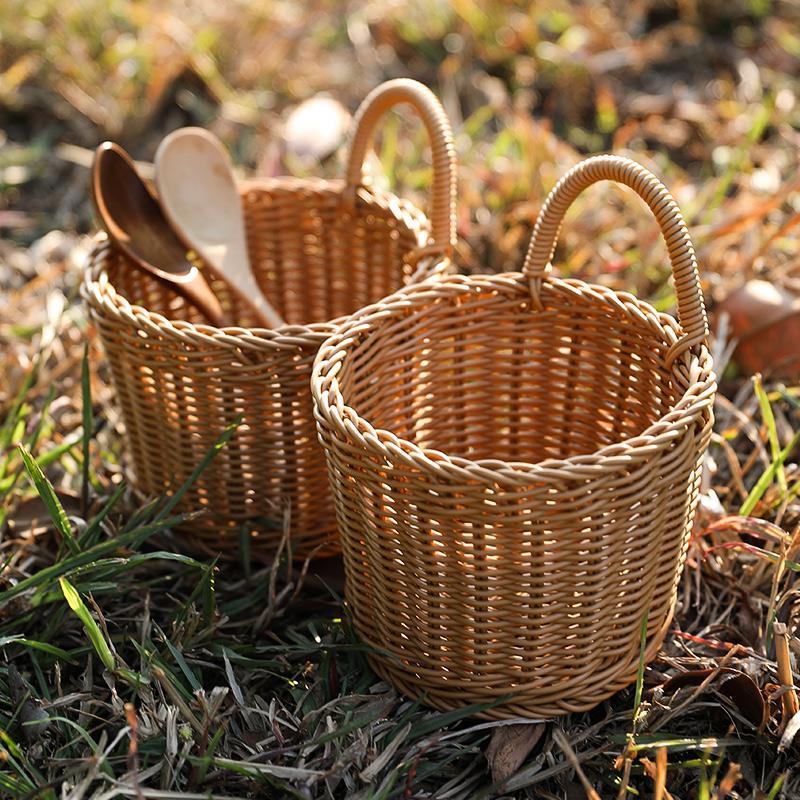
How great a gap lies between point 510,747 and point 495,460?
269 mm

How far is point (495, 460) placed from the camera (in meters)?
1.03

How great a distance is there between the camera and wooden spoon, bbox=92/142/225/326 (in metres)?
1.32

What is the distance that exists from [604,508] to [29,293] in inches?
47.4

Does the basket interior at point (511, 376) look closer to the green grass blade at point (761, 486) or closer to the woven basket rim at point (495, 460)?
the woven basket rim at point (495, 460)

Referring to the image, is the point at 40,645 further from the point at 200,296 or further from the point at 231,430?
the point at 200,296

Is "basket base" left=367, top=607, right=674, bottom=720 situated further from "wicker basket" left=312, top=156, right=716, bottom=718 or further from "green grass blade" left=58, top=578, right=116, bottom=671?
"green grass blade" left=58, top=578, right=116, bottom=671

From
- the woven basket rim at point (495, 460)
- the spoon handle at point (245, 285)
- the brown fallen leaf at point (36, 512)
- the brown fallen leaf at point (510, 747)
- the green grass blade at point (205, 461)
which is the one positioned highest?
the woven basket rim at point (495, 460)

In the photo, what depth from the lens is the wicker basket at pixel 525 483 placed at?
0.94 m

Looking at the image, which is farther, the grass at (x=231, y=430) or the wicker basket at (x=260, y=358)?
the wicker basket at (x=260, y=358)

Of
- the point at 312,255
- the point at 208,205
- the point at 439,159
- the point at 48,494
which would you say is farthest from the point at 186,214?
the point at 48,494

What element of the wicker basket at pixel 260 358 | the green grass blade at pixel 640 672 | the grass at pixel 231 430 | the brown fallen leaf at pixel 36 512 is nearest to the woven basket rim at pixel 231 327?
the wicker basket at pixel 260 358

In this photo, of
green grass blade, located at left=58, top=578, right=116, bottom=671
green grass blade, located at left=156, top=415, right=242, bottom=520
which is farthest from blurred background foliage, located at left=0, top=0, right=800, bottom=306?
green grass blade, located at left=58, top=578, right=116, bottom=671

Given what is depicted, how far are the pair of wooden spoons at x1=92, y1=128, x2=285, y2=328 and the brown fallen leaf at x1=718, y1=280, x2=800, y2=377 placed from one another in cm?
62

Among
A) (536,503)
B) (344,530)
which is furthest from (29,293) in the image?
(536,503)
